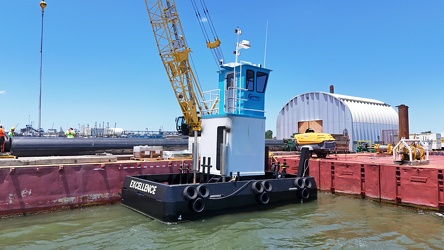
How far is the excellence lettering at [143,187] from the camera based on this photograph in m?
8.45

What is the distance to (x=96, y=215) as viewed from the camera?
922cm

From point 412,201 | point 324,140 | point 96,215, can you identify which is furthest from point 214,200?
point 324,140

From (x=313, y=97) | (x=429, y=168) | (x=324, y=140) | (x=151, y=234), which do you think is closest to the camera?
(x=151, y=234)

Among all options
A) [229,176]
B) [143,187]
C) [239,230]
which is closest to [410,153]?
[229,176]

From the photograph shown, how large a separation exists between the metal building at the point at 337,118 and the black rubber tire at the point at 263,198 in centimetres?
1880

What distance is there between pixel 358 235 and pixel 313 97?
22328 millimetres

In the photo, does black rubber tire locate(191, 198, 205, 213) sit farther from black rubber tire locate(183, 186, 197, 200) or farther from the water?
the water

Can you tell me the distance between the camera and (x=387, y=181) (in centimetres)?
1105

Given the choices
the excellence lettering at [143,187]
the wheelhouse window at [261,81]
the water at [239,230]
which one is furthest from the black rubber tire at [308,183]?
the excellence lettering at [143,187]

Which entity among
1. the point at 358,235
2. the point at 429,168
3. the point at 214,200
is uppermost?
the point at 429,168

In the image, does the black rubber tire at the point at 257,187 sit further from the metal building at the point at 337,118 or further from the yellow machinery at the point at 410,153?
the metal building at the point at 337,118

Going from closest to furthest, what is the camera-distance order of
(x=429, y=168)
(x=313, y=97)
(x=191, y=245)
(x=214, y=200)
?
(x=191, y=245) < (x=214, y=200) < (x=429, y=168) < (x=313, y=97)

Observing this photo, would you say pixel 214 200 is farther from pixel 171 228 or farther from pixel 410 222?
pixel 410 222

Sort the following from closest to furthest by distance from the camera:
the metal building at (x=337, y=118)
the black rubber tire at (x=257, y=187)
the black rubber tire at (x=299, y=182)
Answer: the black rubber tire at (x=257, y=187), the black rubber tire at (x=299, y=182), the metal building at (x=337, y=118)
